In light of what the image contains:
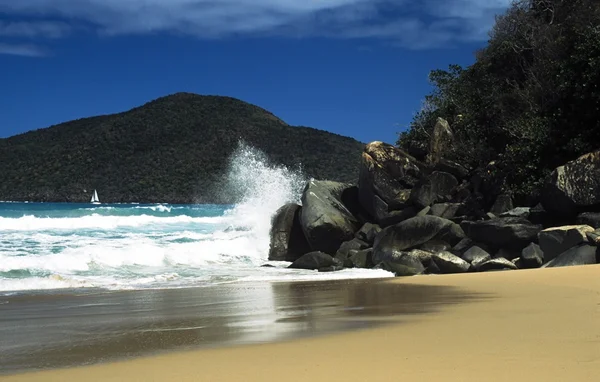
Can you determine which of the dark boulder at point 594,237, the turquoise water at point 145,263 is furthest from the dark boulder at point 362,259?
the dark boulder at point 594,237

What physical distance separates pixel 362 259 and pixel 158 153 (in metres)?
81.9

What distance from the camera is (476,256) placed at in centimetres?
1389

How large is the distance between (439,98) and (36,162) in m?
82.4

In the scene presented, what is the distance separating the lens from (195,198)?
288 feet

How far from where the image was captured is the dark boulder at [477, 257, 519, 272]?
13.1 meters

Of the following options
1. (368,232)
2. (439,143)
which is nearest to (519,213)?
(368,232)

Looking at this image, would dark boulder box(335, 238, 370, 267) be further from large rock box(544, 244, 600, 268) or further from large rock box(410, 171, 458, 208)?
large rock box(544, 244, 600, 268)

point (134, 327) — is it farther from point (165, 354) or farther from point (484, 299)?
point (484, 299)

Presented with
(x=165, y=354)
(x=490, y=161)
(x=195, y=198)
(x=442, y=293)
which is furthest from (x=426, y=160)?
(x=195, y=198)

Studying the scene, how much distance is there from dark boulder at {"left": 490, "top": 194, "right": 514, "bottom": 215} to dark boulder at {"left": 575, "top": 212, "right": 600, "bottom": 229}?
9.82 feet

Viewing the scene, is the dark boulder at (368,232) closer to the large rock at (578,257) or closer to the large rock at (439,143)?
the large rock at (439,143)

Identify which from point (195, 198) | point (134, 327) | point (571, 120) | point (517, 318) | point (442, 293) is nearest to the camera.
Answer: point (517, 318)

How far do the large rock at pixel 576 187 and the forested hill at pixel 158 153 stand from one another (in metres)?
70.7

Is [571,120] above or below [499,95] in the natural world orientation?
below
